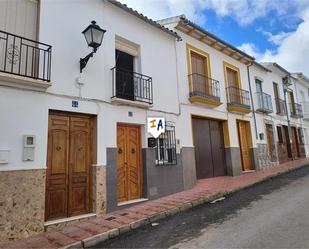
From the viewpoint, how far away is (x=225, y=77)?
11.9m

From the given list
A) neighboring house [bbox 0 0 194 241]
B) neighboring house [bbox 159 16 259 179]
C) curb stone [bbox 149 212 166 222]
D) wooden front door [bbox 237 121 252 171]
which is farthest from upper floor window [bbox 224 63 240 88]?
curb stone [bbox 149 212 166 222]

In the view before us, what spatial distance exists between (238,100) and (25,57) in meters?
9.64

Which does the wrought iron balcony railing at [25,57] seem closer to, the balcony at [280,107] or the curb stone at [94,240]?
the curb stone at [94,240]

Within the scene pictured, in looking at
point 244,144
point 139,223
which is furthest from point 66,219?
point 244,144

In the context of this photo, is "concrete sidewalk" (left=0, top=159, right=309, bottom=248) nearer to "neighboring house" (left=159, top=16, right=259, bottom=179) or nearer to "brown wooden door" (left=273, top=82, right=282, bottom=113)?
"neighboring house" (left=159, top=16, right=259, bottom=179)

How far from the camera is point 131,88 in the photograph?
7.77 m

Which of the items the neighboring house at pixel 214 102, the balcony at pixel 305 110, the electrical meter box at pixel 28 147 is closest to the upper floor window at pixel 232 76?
the neighboring house at pixel 214 102

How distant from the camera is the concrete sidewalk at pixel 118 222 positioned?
464 centimetres

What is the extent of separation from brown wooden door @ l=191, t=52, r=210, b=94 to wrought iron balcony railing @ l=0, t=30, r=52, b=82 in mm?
5826

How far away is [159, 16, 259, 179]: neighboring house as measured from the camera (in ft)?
32.1

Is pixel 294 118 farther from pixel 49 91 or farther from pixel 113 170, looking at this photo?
pixel 49 91

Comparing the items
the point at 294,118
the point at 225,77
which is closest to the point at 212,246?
the point at 225,77

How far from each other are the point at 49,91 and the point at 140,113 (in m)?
2.76

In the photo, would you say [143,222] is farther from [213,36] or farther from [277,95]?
[277,95]
